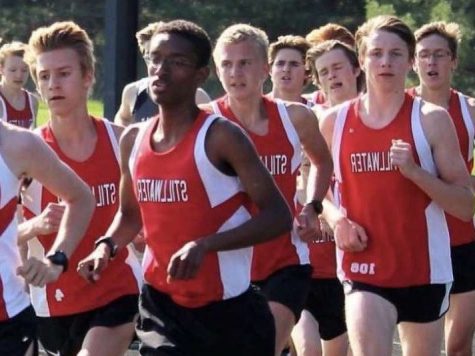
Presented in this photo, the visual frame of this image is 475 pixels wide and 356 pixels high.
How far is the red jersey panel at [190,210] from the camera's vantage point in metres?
5.44

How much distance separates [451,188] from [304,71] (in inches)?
124

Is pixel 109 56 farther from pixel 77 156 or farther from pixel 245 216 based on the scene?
pixel 245 216

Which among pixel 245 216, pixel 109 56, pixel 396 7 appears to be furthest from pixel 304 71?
pixel 396 7

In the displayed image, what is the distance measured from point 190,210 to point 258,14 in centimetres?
3157

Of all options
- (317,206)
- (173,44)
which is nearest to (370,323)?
(317,206)

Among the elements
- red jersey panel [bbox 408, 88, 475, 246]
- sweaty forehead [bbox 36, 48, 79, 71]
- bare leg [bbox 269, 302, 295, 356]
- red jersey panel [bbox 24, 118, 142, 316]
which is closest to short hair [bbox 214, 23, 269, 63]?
red jersey panel [bbox 24, 118, 142, 316]

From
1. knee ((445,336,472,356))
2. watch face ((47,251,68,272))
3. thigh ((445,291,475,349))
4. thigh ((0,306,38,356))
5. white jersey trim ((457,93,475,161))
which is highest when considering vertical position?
white jersey trim ((457,93,475,161))

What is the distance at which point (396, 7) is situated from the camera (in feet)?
108

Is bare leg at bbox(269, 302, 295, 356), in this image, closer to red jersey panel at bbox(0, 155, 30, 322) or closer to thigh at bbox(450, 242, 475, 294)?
thigh at bbox(450, 242, 475, 294)

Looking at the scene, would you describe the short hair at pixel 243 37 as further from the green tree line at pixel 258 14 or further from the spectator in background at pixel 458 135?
the green tree line at pixel 258 14

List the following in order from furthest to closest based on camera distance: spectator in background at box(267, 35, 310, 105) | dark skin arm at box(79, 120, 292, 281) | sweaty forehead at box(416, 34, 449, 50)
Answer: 1. spectator in background at box(267, 35, 310, 105)
2. sweaty forehead at box(416, 34, 449, 50)
3. dark skin arm at box(79, 120, 292, 281)

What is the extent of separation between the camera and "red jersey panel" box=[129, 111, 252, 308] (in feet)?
17.8

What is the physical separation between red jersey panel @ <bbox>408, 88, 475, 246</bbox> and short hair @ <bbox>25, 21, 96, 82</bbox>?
7.53 ft

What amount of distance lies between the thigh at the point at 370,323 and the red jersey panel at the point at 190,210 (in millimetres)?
1092
